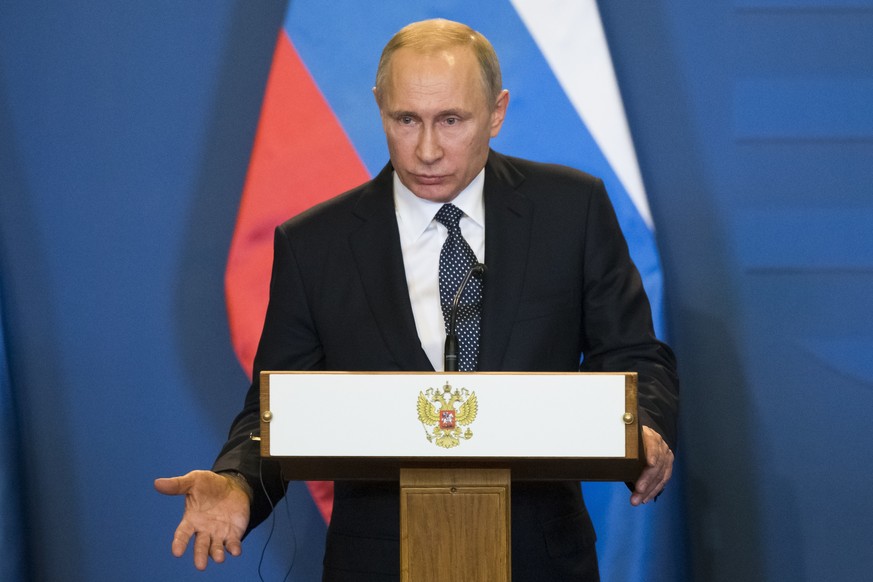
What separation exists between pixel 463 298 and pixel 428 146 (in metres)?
0.25

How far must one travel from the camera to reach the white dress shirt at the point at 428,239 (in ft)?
6.22

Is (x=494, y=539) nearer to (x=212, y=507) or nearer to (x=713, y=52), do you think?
(x=212, y=507)

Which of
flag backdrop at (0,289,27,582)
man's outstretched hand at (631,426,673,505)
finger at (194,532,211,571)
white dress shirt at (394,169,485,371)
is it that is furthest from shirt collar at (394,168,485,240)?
flag backdrop at (0,289,27,582)

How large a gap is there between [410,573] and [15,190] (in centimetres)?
182

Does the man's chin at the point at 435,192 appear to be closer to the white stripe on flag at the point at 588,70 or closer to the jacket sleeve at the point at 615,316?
the jacket sleeve at the point at 615,316

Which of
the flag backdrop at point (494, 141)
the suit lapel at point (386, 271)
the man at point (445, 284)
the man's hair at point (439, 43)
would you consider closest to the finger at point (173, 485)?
the man at point (445, 284)

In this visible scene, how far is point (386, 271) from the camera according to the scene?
1.92m

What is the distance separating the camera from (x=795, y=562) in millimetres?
2570

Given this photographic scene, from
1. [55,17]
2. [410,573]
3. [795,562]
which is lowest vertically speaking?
[795,562]

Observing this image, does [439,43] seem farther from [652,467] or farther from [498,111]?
[652,467]

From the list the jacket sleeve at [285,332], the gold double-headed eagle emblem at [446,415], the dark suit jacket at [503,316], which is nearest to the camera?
the gold double-headed eagle emblem at [446,415]

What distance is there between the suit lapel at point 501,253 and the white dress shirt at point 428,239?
24mm

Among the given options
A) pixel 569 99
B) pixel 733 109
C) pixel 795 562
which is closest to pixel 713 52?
pixel 733 109

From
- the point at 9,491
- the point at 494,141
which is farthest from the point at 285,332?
the point at 9,491
